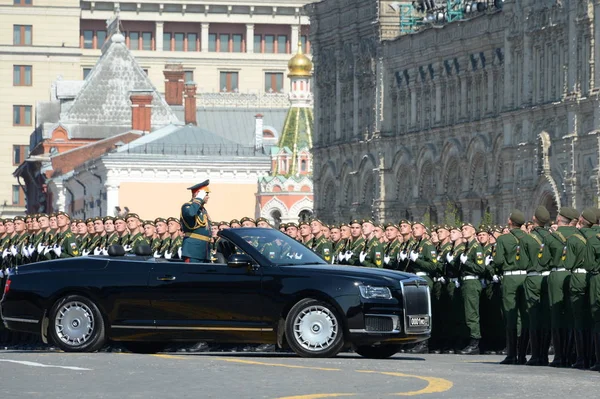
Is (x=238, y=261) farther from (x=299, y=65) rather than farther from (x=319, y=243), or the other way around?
(x=299, y=65)

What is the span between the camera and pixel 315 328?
22828mm

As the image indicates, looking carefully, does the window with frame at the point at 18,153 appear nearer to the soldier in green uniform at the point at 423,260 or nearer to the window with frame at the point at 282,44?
the window with frame at the point at 282,44

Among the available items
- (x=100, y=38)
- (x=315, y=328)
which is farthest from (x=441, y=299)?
(x=100, y=38)

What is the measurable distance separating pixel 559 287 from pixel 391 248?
4.93 meters

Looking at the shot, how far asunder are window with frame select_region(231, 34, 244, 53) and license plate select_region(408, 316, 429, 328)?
134029mm

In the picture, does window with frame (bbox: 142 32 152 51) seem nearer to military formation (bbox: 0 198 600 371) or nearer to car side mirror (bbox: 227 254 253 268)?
military formation (bbox: 0 198 600 371)

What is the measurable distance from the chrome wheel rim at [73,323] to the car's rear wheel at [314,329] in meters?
2.42

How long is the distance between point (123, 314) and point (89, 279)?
0.56 m

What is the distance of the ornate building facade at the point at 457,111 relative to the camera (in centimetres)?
6406

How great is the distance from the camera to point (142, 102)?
107250 millimetres

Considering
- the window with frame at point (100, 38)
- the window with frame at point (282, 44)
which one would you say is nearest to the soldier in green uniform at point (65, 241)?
the window with frame at point (100, 38)

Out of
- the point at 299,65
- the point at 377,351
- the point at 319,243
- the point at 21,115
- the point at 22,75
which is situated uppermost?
the point at 22,75

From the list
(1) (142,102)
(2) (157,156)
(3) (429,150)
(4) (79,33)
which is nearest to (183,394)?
(3) (429,150)

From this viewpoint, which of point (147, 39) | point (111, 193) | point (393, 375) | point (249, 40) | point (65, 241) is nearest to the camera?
point (393, 375)
